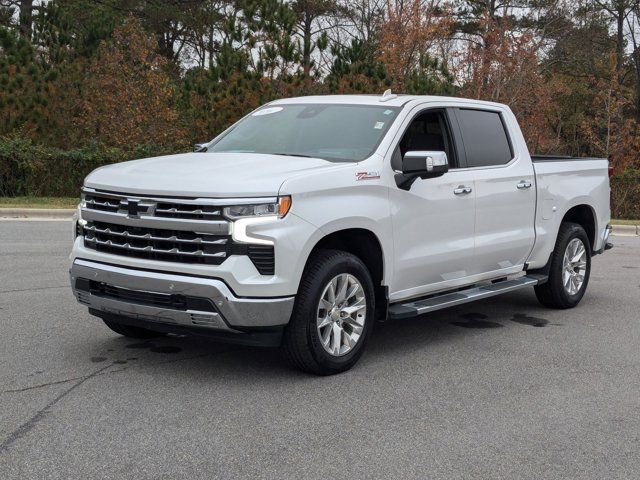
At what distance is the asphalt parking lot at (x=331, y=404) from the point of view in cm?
448

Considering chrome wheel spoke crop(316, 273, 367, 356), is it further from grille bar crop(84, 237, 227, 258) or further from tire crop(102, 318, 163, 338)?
tire crop(102, 318, 163, 338)

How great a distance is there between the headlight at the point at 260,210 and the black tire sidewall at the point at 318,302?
0.53 meters

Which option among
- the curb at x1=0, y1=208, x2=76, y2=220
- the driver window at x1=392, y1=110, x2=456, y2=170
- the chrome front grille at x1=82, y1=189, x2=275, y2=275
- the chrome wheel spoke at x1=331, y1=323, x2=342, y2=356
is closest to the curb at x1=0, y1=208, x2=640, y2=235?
the curb at x1=0, y1=208, x2=76, y2=220

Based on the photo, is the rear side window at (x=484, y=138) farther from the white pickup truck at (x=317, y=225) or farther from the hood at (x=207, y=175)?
the hood at (x=207, y=175)

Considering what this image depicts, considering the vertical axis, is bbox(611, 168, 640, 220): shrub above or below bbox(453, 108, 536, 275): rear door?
below

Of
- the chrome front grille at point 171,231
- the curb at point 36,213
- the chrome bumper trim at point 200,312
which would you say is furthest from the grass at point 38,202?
the chrome bumper trim at point 200,312

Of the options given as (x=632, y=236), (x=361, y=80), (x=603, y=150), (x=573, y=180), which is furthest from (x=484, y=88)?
(x=573, y=180)

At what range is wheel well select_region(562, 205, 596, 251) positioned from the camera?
916cm

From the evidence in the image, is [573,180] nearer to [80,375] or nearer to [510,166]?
[510,166]

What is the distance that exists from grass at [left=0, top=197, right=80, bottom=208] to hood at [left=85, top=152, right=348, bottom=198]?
1311 centimetres

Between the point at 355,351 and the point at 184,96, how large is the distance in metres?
24.7

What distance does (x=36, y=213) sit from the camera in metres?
18.0

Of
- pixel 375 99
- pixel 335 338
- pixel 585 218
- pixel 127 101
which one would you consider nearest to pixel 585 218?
pixel 585 218

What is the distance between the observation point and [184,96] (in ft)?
98.0
